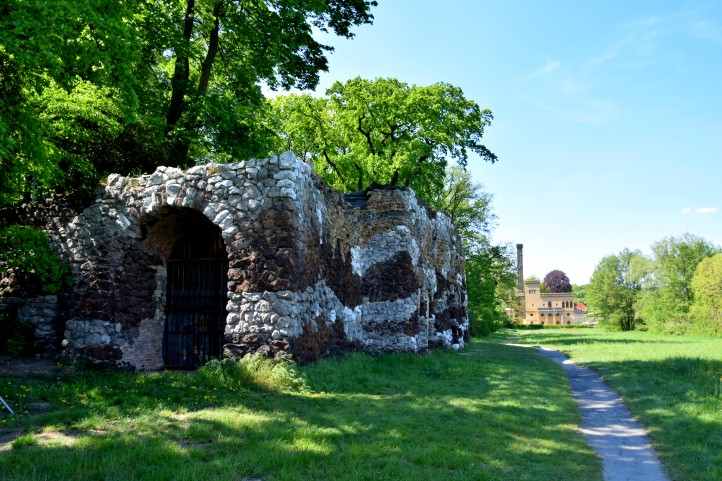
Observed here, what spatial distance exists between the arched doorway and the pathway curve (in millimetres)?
8068

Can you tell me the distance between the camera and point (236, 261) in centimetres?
1178

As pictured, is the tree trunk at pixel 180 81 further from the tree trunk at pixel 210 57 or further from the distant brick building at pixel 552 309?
the distant brick building at pixel 552 309

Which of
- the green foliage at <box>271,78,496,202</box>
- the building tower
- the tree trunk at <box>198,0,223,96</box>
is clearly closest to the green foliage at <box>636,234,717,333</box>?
the building tower

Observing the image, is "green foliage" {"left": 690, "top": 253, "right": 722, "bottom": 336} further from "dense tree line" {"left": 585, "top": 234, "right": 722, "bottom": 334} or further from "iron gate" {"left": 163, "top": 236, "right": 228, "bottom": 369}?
"iron gate" {"left": 163, "top": 236, "right": 228, "bottom": 369}

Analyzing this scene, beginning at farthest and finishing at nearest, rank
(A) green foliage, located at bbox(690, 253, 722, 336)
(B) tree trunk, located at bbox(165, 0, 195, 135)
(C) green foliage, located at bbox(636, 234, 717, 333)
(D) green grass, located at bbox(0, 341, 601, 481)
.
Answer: (C) green foliage, located at bbox(636, 234, 717, 333), (A) green foliage, located at bbox(690, 253, 722, 336), (B) tree trunk, located at bbox(165, 0, 195, 135), (D) green grass, located at bbox(0, 341, 601, 481)

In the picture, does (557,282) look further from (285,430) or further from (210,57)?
(285,430)

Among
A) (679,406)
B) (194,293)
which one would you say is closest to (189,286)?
(194,293)

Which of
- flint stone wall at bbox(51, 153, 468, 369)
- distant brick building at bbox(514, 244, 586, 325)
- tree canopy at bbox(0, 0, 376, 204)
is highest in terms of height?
tree canopy at bbox(0, 0, 376, 204)

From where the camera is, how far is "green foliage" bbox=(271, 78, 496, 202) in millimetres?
30531

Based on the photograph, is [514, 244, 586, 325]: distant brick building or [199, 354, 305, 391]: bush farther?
[514, 244, 586, 325]: distant brick building

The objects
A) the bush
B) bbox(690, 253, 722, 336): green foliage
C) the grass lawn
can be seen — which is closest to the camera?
the grass lawn

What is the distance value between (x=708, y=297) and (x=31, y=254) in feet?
189

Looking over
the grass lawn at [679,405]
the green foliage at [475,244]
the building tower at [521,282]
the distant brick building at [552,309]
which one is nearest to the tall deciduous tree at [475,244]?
the green foliage at [475,244]

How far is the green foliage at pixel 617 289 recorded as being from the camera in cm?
6944
